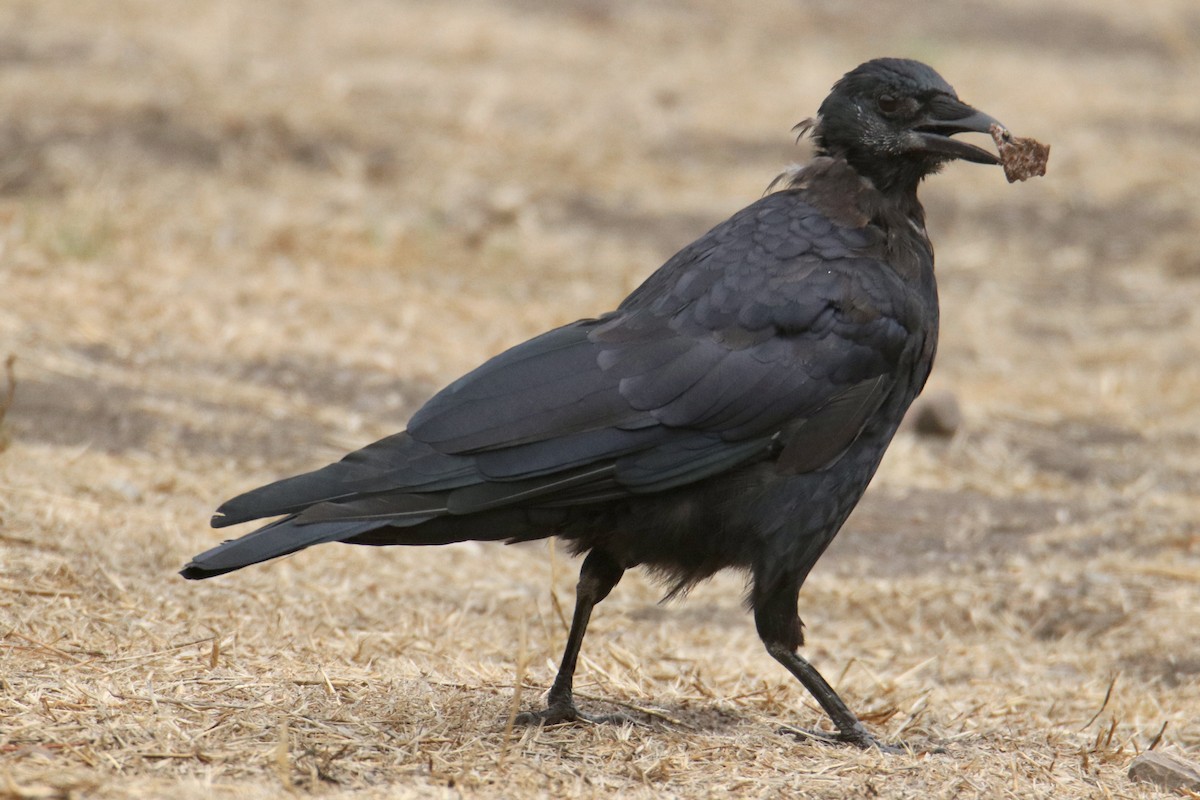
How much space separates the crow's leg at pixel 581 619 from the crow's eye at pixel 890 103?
4.95 ft

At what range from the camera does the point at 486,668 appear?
4.34 m

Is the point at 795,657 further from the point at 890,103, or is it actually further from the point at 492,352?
the point at 492,352

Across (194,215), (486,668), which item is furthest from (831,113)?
(194,215)

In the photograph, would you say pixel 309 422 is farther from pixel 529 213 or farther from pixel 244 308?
pixel 529 213

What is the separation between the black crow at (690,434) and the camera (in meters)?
3.67

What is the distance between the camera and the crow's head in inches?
170

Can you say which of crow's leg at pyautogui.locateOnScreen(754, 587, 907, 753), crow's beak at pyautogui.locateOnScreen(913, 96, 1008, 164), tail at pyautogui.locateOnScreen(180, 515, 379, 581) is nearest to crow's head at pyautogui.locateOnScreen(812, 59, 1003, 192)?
crow's beak at pyautogui.locateOnScreen(913, 96, 1008, 164)

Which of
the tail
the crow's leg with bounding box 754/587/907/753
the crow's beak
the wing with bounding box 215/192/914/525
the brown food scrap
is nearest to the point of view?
the tail

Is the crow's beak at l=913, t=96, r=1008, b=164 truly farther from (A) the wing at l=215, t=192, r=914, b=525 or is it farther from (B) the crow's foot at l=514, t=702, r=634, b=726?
(B) the crow's foot at l=514, t=702, r=634, b=726

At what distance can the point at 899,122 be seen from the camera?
4371 millimetres

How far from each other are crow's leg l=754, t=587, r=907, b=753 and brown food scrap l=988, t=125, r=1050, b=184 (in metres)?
1.41

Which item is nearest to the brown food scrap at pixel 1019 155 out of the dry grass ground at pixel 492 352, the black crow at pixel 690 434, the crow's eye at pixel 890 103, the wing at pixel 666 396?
the crow's eye at pixel 890 103

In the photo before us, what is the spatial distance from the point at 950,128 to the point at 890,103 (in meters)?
0.19

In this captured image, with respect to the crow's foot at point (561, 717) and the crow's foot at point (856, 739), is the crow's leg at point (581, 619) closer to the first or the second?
the crow's foot at point (561, 717)
